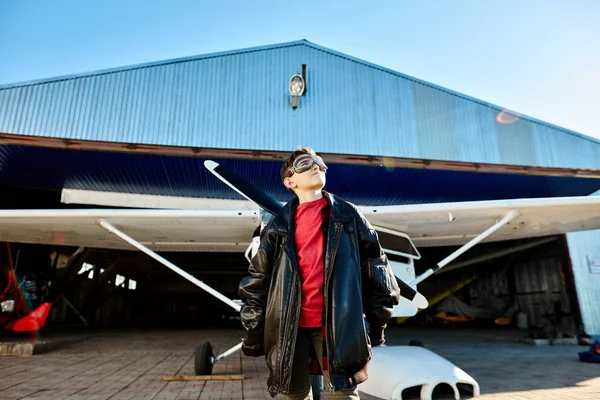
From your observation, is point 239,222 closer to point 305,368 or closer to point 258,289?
point 258,289

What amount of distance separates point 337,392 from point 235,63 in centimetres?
1142

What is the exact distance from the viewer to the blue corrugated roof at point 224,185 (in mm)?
8688

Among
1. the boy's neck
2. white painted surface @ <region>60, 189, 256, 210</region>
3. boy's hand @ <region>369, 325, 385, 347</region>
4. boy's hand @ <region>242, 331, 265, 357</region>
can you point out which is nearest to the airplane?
the boy's neck

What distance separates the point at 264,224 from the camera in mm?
4203

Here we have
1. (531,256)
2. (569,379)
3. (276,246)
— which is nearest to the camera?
(276,246)

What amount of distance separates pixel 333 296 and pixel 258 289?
38cm

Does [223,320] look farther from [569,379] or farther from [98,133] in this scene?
[569,379]

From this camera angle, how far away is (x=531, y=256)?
49.0ft

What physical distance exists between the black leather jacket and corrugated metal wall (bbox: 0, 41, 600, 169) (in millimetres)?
9338

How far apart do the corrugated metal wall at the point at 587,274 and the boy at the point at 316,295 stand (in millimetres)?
11511

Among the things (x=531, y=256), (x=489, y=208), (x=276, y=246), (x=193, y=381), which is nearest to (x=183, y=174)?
(x=193, y=381)

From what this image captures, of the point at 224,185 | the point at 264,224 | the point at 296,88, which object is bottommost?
the point at 264,224

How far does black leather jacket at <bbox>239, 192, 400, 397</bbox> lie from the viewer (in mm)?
1501

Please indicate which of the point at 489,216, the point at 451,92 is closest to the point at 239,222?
the point at 489,216
